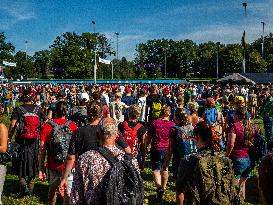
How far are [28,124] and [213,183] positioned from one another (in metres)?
4.50

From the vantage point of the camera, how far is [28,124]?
721cm

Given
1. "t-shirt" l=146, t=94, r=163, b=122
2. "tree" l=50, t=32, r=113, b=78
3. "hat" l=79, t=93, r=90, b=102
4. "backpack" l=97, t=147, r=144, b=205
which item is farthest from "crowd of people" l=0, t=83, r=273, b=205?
"tree" l=50, t=32, r=113, b=78

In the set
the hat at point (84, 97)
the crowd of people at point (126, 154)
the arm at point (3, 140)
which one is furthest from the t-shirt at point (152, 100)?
the arm at point (3, 140)

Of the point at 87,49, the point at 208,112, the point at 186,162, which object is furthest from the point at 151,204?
the point at 87,49

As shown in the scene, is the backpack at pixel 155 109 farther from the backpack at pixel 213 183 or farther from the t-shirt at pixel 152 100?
the backpack at pixel 213 183

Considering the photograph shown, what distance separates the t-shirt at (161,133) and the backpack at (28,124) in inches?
86.9

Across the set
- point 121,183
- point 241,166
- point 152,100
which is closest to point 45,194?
point 241,166

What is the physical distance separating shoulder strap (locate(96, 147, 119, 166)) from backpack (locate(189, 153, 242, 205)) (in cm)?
82

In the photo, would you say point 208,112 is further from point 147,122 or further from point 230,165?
point 230,165

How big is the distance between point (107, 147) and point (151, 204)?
4001 mm

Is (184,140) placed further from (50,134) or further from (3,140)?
(3,140)

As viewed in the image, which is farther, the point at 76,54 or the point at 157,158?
the point at 76,54

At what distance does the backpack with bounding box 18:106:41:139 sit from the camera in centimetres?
720

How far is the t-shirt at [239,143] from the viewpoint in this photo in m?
5.93
